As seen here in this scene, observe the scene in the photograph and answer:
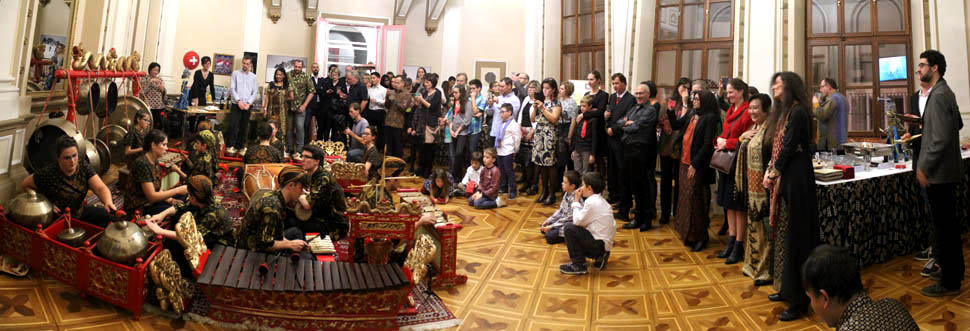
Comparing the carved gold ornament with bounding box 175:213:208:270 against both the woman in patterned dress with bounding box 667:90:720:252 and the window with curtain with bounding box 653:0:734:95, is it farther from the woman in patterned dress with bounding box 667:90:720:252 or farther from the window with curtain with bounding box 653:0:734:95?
the window with curtain with bounding box 653:0:734:95

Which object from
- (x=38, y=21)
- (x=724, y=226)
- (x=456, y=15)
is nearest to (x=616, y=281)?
(x=724, y=226)

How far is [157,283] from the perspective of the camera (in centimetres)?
367

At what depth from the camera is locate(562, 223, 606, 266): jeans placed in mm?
4895

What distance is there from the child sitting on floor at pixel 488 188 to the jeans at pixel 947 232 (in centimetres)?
406

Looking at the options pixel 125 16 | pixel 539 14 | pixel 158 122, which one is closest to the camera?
pixel 125 16

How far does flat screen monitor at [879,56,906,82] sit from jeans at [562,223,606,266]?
527 cm

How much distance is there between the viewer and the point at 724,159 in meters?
4.92

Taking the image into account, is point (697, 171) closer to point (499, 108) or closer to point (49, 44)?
point (499, 108)

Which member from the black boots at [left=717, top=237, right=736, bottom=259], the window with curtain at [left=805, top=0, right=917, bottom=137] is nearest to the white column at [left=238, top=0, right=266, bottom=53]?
the window with curtain at [left=805, top=0, right=917, bottom=137]

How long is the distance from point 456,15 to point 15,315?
10.2 metres

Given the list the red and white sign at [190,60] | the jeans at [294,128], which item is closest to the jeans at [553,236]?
the jeans at [294,128]

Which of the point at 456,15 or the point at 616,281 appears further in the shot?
the point at 456,15

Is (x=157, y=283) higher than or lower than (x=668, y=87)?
lower

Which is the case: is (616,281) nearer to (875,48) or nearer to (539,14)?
(875,48)
